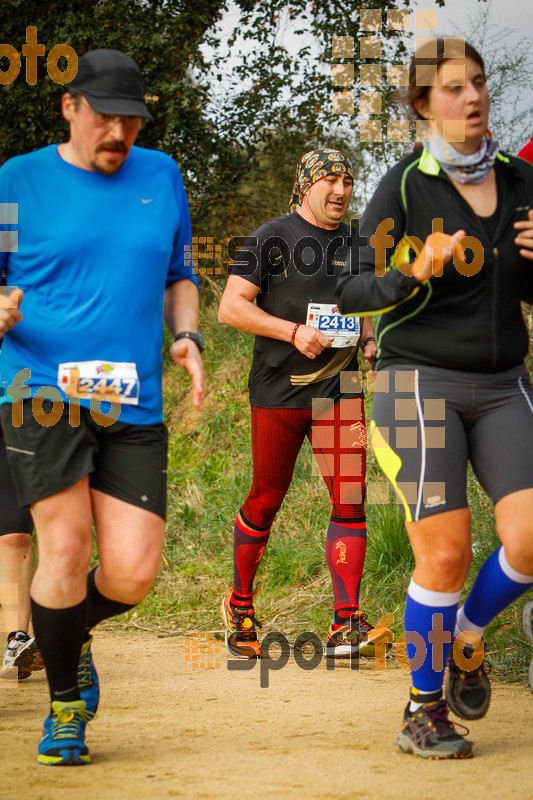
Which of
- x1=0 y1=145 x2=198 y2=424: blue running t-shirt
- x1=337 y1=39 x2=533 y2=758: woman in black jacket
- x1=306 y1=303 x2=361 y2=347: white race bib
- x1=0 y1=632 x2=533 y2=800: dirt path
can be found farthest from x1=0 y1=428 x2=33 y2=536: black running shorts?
x1=337 y1=39 x2=533 y2=758: woman in black jacket

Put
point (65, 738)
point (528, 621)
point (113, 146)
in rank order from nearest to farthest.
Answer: point (65, 738) → point (113, 146) → point (528, 621)

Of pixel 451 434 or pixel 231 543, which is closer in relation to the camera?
pixel 451 434

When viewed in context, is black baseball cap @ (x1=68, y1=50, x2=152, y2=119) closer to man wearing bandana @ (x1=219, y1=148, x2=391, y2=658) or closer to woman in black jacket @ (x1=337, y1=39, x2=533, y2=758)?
woman in black jacket @ (x1=337, y1=39, x2=533, y2=758)

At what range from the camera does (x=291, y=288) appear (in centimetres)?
574

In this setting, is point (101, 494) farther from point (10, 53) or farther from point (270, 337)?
point (10, 53)

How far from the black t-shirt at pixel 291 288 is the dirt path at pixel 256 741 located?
5.05 feet

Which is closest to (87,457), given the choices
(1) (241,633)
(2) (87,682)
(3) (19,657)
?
(2) (87,682)

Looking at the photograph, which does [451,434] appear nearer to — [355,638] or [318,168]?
[355,638]

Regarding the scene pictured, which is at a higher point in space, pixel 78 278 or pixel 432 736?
pixel 78 278

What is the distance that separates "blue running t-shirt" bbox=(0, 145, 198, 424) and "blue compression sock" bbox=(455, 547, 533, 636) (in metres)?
1.33

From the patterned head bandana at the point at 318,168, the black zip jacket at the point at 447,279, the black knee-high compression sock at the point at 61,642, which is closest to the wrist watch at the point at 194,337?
the black zip jacket at the point at 447,279

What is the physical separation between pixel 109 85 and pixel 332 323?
2499mm


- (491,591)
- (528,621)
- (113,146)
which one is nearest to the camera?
(113,146)

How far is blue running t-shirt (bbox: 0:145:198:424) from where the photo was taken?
339 centimetres
